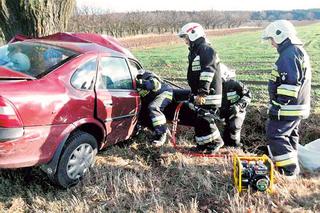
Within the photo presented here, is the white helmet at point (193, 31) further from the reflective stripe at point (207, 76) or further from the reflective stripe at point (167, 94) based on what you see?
the reflective stripe at point (167, 94)

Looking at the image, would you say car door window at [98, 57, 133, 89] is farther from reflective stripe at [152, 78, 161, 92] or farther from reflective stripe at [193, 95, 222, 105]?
reflective stripe at [193, 95, 222, 105]

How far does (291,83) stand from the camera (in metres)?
4.84

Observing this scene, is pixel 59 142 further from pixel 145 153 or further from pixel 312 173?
pixel 312 173

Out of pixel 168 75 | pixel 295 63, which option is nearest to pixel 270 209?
pixel 295 63

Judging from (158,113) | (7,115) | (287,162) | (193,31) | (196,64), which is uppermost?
(193,31)

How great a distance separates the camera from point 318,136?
6957 mm

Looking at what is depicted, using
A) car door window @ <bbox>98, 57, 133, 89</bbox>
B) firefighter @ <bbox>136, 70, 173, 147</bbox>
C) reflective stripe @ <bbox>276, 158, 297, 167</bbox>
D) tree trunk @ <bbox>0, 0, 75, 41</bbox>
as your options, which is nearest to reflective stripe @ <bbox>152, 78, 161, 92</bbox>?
firefighter @ <bbox>136, 70, 173, 147</bbox>

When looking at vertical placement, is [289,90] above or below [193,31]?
below

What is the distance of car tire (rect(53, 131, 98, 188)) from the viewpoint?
4.49 meters

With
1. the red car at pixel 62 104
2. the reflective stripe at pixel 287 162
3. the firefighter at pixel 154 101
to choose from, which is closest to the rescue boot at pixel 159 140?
the firefighter at pixel 154 101

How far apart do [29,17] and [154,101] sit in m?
3.32

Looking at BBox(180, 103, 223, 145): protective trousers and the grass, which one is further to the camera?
BBox(180, 103, 223, 145): protective trousers

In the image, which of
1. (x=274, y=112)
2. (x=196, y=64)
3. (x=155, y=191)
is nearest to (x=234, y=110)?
(x=196, y=64)

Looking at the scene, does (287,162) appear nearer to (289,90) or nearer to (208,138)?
(289,90)
